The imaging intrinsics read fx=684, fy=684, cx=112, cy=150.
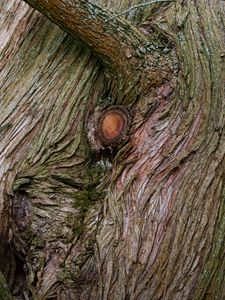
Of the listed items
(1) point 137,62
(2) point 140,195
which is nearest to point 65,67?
(1) point 137,62

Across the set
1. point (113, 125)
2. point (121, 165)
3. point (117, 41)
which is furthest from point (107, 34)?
point (121, 165)

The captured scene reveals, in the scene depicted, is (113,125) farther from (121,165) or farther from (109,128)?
(121,165)

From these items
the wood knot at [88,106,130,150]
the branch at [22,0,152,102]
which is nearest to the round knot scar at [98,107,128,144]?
the wood knot at [88,106,130,150]

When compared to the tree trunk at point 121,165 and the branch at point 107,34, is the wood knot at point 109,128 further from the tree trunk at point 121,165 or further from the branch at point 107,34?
the branch at point 107,34

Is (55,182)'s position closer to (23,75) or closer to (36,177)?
(36,177)

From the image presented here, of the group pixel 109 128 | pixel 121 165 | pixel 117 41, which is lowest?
pixel 121 165

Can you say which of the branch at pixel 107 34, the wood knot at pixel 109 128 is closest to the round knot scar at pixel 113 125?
the wood knot at pixel 109 128
